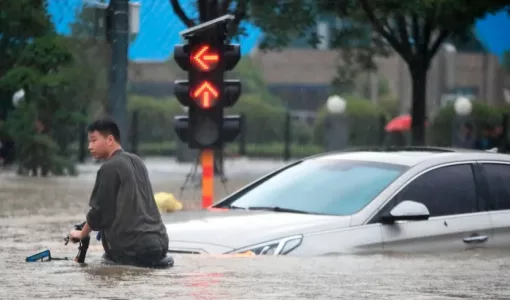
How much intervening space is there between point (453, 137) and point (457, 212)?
1190 inches

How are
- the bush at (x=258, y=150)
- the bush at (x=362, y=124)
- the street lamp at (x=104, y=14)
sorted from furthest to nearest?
the bush at (x=258, y=150), the bush at (x=362, y=124), the street lamp at (x=104, y=14)

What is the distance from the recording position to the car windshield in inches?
469

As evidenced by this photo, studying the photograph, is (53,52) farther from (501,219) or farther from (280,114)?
(280,114)

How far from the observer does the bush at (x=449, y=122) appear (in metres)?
43.8

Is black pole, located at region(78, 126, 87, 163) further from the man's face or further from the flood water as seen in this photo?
the man's face

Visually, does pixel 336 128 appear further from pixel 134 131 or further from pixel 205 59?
pixel 205 59

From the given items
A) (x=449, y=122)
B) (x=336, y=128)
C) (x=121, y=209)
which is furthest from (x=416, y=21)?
(x=121, y=209)

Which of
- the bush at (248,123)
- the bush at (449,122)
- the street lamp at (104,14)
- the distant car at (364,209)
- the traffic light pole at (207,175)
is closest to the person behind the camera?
the distant car at (364,209)

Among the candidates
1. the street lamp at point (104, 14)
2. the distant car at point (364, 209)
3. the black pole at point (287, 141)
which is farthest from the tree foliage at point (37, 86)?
the black pole at point (287, 141)

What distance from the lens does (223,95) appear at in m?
16.8

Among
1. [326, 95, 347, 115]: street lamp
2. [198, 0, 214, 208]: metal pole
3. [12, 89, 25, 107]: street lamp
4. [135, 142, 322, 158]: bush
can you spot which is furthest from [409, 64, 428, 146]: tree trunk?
[135, 142, 322, 158]: bush

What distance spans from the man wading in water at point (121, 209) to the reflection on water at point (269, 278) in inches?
5.4

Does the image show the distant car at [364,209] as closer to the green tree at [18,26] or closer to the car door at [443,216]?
the car door at [443,216]

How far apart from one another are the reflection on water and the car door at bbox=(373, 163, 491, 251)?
12cm
